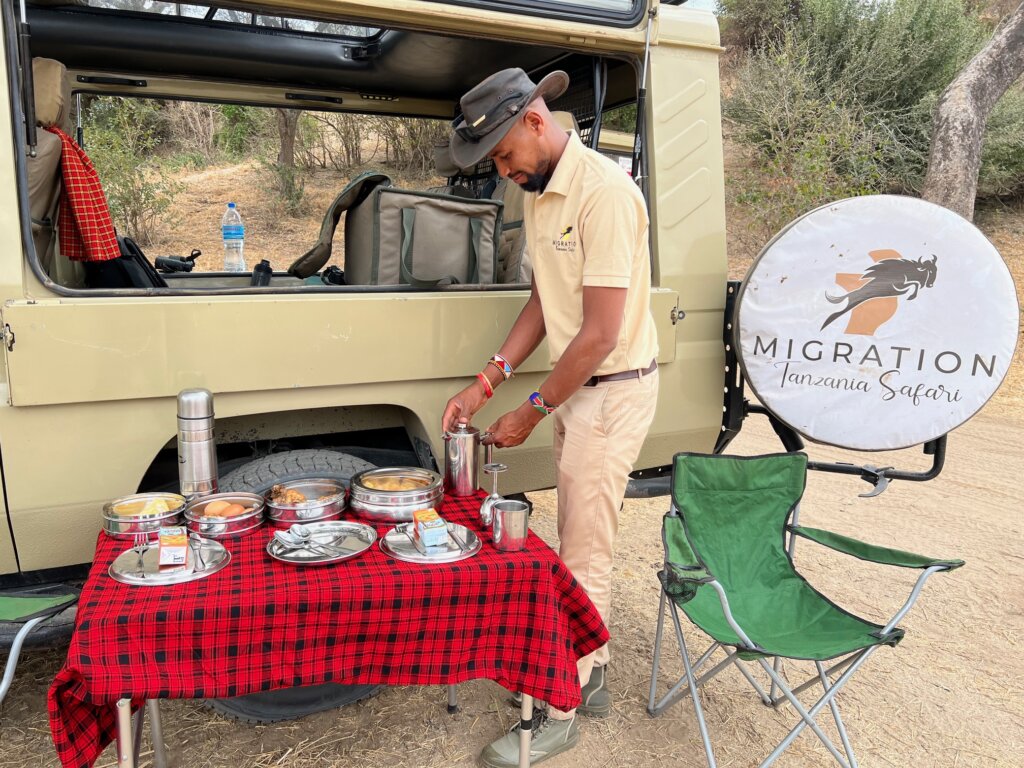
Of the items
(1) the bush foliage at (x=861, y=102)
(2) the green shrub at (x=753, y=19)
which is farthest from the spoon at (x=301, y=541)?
(2) the green shrub at (x=753, y=19)

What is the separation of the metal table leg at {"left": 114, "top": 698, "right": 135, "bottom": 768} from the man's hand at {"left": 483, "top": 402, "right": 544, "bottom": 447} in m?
1.14

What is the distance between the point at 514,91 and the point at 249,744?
2136 millimetres

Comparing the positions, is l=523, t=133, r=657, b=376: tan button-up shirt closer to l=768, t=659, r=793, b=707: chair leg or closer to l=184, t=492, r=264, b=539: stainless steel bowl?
l=184, t=492, r=264, b=539: stainless steel bowl

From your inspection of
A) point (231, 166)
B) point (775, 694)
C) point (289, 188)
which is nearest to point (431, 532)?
point (775, 694)

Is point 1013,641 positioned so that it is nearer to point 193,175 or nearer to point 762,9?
point 193,175

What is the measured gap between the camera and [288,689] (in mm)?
2516

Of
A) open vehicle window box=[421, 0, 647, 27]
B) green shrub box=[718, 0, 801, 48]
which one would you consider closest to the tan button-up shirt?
open vehicle window box=[421, 0, 647, 27]

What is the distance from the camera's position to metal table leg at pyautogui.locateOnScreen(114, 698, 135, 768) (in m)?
1.65

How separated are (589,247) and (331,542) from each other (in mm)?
1055

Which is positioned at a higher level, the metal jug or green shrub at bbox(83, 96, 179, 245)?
green shrub at bbox(83, 96, 179, 245)

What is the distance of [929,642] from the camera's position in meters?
3.20

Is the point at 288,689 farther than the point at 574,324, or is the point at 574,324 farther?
the point at 288,689

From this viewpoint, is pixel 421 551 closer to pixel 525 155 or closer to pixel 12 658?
pixel 12 658

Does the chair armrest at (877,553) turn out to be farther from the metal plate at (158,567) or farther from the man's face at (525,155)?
the metal plate at (158,567)
